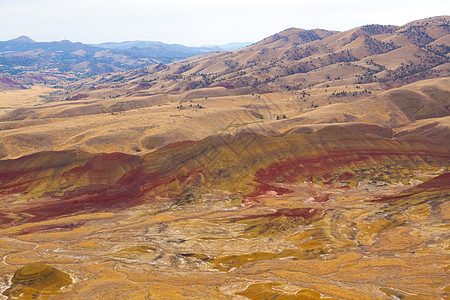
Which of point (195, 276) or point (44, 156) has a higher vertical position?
point (44, 156)

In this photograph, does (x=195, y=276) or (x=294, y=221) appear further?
(x=294, y=221)

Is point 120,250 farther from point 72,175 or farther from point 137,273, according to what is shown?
point 72,175

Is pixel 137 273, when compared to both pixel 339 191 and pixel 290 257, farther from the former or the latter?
pixel 339 191

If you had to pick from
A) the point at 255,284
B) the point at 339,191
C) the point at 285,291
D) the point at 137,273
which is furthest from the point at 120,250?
the point at 339,191

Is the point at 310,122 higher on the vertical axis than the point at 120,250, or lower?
higher

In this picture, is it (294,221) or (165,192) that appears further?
(165,192)

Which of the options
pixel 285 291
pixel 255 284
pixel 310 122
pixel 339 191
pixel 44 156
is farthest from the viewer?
pixel 310 122

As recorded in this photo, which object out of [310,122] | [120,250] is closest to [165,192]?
[120,250]

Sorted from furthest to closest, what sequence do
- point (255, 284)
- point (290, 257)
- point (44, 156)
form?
point (44, 156) < point (290, 257) < point (255, 284)

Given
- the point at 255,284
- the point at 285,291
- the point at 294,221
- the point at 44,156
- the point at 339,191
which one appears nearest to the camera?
the point at 285,291
